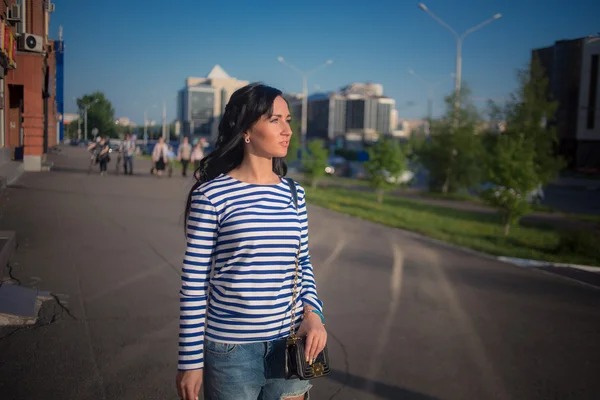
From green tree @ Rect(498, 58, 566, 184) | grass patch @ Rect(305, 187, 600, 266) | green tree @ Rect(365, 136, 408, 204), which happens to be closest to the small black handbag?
grass patch @ Rect(305, 187, 600, 266)

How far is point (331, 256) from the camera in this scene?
9.71m

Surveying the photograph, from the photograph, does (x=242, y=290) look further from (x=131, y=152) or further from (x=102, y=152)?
(x=131, y=152)

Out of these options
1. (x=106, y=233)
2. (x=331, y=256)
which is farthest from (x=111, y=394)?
(x=106, y=233)

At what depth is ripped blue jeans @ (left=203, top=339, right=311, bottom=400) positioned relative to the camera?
7.23ft

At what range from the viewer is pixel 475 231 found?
15.2 m

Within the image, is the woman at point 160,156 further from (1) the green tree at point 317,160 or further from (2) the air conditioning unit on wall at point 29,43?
(2) the air conditioning unit on wall at point 29,43

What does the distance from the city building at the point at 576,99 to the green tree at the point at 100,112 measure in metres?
41.0

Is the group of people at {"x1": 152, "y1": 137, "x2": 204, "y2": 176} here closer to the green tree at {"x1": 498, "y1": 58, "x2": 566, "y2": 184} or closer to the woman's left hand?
the green tree at {"x1": 498, "y1": 58, "x2": 566, "y2": 184}

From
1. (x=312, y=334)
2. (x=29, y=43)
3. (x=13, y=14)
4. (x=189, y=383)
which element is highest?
(x=13, y=14)

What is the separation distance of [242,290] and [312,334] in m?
0.31

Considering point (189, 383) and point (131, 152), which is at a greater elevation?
point (131, 152)

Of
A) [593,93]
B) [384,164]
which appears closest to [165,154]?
[384,164]

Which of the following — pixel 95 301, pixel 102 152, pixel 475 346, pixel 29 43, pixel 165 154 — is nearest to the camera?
pixel 475 346

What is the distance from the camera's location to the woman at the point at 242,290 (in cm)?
219
